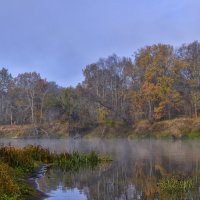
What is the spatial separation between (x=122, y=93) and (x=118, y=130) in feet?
47.3

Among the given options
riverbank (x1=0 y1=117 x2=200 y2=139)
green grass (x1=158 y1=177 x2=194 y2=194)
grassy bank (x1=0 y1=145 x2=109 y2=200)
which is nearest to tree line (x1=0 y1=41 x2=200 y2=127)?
riverbank (x1=0 y1=117 x2=200 y2=139)

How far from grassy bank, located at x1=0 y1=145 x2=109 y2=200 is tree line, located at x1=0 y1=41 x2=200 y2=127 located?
201 ft

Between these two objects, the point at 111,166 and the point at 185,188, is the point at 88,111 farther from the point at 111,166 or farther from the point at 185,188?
the point at 185,188

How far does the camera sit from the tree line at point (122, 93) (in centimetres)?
9494

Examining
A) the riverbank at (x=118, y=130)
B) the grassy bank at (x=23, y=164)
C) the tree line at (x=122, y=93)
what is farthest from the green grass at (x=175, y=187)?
the tree line at (x=122, y=93)

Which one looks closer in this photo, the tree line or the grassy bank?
the grassy bank

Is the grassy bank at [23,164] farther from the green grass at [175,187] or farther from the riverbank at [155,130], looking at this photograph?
the riverbank at [155,130]

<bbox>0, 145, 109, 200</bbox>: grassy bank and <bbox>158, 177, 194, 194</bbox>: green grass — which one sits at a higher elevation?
<bbox>0, 145, 109, 200</bbox>: grassy bank

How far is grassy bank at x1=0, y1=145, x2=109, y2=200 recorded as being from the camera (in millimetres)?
15041

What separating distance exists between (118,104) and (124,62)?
12335 mm

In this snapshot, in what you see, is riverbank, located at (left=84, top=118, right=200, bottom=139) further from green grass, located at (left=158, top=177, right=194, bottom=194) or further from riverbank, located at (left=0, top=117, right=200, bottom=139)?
green grass, located at (left=158, top=177, right=194, bottom=194)

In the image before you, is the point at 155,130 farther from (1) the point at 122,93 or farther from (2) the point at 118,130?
(1) the point at 122,93

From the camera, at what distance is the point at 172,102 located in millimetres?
93938

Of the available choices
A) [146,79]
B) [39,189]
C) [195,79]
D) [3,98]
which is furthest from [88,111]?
[39,189]
